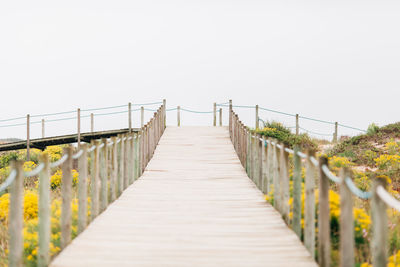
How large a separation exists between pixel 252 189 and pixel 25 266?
18.6 ft

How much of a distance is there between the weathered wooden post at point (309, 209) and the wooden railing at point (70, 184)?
9.10 feet

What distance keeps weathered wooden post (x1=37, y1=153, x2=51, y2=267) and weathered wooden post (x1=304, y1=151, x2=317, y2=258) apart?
2830 millimetres

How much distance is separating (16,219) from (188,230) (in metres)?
2.42

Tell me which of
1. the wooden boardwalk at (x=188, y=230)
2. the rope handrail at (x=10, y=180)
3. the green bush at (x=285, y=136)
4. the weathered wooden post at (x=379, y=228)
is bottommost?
the wooden boardwalk at (x=188, y=230)

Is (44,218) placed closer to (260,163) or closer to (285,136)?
(260,163)

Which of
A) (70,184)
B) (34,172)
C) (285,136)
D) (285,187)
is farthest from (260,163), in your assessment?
(285,136)

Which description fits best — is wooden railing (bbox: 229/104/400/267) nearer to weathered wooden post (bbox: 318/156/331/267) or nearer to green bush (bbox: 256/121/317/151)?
weathered wooden post (bbox: 318/156/331/267)

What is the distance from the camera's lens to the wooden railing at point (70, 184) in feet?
14.7

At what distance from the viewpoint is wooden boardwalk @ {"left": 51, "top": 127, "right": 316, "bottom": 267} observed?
5.02 m

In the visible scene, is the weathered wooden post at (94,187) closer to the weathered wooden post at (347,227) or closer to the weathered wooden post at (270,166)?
the weathered wooden post at (270,166)

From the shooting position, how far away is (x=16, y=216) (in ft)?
14.6

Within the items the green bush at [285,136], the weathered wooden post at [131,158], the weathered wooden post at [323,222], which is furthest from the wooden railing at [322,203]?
the green bush at [285,136]

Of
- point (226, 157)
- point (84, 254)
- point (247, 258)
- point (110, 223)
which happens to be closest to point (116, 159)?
point (110, 223)

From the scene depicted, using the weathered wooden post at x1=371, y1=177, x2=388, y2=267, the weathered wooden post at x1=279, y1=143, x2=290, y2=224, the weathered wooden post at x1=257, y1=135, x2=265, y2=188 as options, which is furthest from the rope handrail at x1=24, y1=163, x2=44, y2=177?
the weathered wooden post at x1=257, y1=135, x2=265, y2=188
